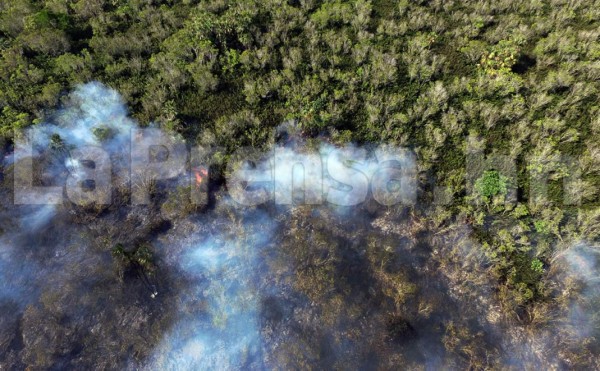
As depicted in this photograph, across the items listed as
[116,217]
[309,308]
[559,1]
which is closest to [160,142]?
[116,217]

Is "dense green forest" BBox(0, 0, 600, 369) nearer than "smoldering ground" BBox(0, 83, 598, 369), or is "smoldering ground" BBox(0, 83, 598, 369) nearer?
"smoldering ground" BBox(0, 83, 598, 369)

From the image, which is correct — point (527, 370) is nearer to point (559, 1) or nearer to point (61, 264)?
point (61, 264)

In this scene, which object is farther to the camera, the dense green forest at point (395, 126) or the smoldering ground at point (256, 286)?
the dense green forest at point (395, 126)

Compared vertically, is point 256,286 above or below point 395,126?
below

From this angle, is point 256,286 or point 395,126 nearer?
point 256,286
